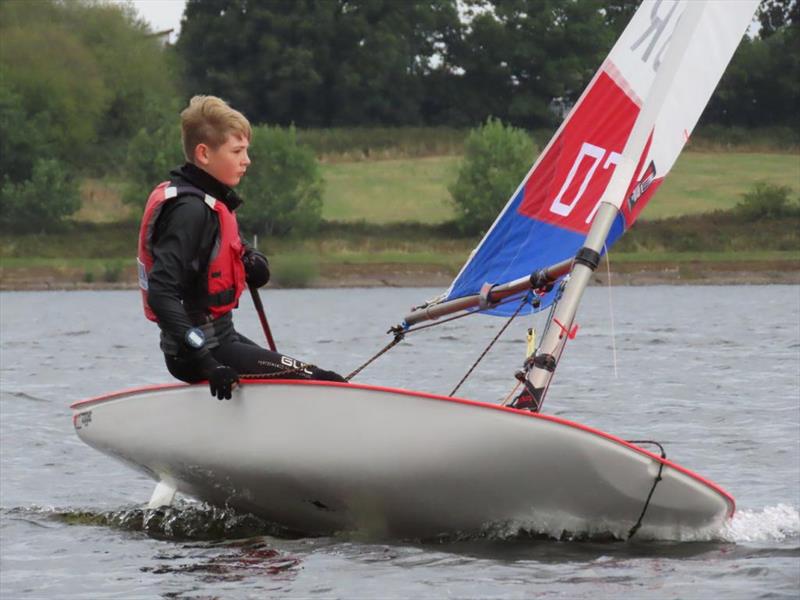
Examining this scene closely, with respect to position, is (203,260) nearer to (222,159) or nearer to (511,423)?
(222,159)

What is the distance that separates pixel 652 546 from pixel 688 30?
97.2 inches

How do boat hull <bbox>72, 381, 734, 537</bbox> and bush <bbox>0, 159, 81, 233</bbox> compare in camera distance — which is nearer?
boat hull <bbox>72, 381, 734, 537</bbox>

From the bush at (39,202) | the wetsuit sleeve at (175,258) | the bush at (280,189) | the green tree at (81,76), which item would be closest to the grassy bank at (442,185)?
the bush at (280,189)

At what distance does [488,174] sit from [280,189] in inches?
319

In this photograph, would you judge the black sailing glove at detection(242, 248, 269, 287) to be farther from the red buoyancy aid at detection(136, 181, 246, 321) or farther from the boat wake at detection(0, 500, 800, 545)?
the boat wake at detection(0, 500, 800, 545)

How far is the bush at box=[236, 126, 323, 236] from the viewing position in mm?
57719

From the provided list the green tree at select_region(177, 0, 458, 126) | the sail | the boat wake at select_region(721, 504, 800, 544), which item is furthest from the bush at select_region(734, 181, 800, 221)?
Result: the boat wake at select_region(721, 504, 800, 544)

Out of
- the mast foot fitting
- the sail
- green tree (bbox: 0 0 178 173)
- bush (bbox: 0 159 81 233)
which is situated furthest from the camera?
green tree (bbox: 0 0 178 173)

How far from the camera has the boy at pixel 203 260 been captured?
6410 mm

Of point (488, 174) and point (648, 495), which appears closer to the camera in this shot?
point (648, 495)

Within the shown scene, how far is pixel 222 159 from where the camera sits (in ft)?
21.7

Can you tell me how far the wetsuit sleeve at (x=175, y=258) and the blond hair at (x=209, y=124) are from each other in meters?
0.27

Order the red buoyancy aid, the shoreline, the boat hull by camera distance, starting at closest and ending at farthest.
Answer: the boat hull < the red buoyancy aid < the shoreline

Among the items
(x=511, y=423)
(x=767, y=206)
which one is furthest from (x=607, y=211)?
(x=767, y=206)
